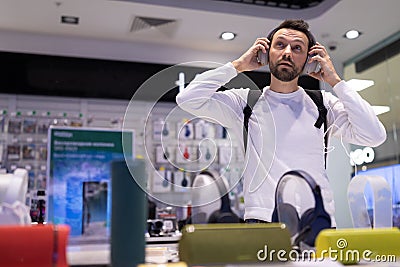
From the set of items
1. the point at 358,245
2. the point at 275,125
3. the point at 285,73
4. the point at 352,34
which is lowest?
the point at 358,245

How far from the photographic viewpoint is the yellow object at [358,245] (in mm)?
886

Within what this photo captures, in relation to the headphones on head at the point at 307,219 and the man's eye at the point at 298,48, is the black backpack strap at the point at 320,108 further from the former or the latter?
the headphones on head at the point at 307,219

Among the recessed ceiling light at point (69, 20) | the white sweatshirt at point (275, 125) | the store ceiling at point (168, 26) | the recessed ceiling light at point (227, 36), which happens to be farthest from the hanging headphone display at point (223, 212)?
the recessed ceiling light at point (227, 36)

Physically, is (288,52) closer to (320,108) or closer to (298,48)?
(298,48)

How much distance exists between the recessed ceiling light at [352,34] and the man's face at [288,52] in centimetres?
359

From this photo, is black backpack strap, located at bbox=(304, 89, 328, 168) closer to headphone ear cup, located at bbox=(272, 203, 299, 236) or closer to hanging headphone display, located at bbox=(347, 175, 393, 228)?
hanging headphone display, located at bbox=(347, 175, 393, 228)

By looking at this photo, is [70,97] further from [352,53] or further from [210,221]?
[210,221]

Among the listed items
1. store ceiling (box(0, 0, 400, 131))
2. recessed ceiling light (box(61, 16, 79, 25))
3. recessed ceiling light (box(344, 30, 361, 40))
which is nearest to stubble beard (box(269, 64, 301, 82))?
store ceiling (box(0, 0, 400, 131))

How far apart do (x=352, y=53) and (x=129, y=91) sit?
246cm

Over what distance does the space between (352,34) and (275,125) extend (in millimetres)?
3745

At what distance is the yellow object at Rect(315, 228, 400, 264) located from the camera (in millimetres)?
886

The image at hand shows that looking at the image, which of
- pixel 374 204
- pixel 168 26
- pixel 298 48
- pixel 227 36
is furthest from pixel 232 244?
pixel 227 36

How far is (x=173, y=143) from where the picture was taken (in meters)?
1.82

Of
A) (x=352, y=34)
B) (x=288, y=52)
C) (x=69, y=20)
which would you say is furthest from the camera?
(x=352, y=34)
